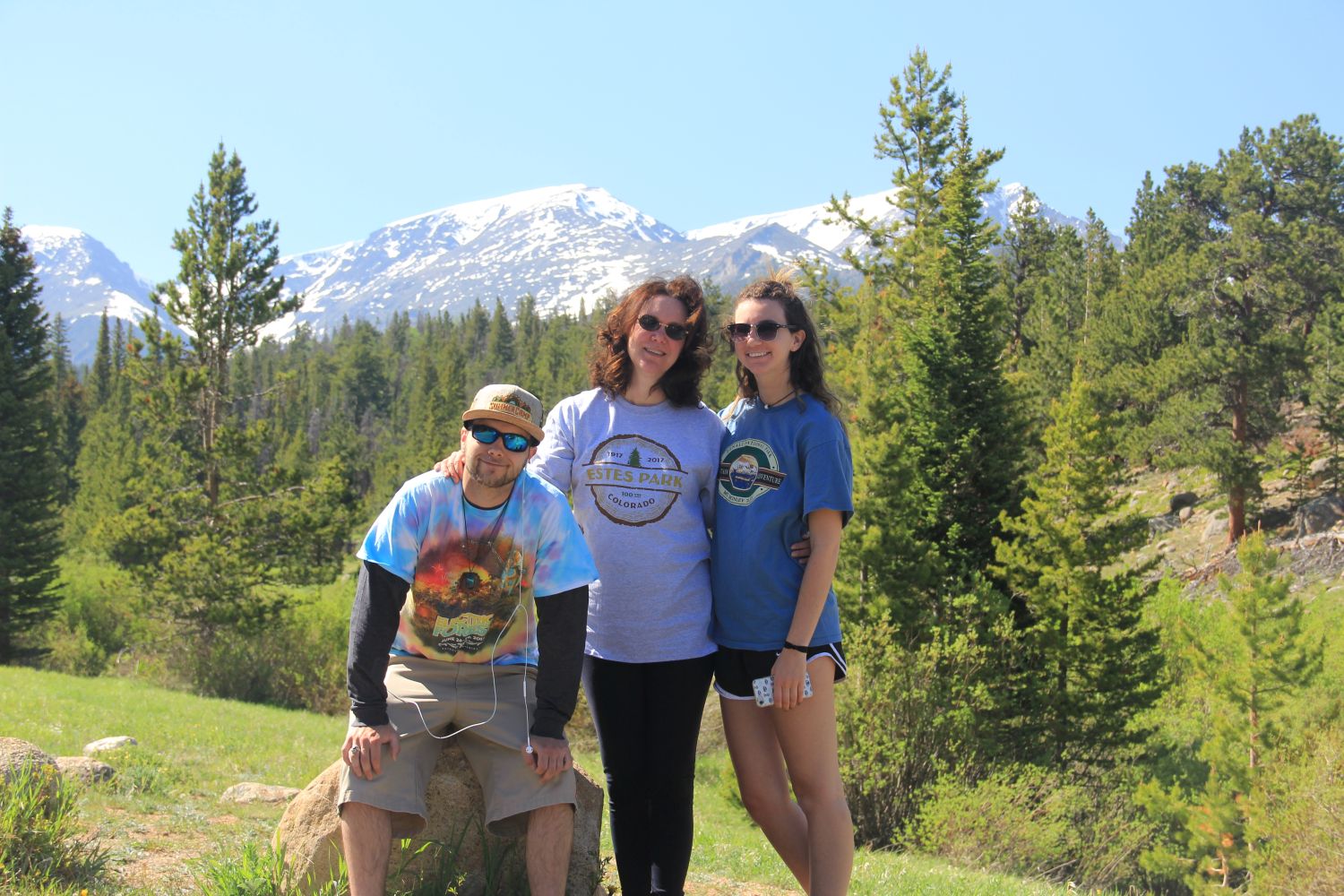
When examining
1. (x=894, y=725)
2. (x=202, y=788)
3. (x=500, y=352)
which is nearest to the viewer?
(x=202, y=788)

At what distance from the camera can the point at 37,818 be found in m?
4.32

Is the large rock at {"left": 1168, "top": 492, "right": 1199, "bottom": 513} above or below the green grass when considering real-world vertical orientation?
above

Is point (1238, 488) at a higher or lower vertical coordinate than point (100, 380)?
lower

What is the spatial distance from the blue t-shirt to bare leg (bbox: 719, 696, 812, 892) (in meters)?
0.34

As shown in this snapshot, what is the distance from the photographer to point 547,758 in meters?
3.41

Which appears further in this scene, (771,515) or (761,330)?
(761,330)

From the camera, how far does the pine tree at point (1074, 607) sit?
19922mm

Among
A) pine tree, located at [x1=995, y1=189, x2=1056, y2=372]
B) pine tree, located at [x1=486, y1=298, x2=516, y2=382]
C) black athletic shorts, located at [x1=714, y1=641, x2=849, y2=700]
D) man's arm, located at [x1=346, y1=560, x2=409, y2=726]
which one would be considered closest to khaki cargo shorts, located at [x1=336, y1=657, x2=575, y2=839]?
man's arm, located at [x1=346, y1=560, x2=409, y2=726]

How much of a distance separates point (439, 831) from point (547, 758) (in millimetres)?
769

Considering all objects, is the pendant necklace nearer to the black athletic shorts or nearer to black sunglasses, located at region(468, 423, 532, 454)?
black sunglasses, located at region(468, 423, 532, 454)

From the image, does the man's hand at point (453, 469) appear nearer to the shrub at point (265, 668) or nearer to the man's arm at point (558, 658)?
the man's arm at point (558, 658)

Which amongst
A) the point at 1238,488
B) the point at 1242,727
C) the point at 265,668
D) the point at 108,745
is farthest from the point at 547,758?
the point at 1238,488

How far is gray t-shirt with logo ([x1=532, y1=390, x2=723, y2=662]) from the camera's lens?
3547 mm

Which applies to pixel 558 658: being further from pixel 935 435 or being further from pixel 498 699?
pixel 935 435
